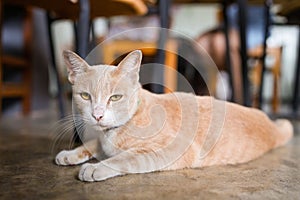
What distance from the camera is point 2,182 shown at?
2.72ft

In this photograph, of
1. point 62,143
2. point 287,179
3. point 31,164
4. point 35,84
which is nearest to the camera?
point 287,179

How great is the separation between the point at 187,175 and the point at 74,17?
2.98 feet

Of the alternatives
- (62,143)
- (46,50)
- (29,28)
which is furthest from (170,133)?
(46,50)

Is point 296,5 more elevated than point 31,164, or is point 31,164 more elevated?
point 296,5

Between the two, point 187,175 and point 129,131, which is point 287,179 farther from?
point 129,131

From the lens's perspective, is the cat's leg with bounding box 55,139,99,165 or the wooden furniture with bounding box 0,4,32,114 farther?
the wooden furniture with bounding box 0,4,32,114

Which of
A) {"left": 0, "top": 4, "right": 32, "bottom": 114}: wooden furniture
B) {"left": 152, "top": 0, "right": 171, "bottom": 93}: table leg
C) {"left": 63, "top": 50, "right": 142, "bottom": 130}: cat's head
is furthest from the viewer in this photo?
{"left": 0, "top": 4, "right": 32, "bottom": 114}: wooden furniture

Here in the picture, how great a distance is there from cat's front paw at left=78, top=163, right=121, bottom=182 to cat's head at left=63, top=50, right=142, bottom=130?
10cm

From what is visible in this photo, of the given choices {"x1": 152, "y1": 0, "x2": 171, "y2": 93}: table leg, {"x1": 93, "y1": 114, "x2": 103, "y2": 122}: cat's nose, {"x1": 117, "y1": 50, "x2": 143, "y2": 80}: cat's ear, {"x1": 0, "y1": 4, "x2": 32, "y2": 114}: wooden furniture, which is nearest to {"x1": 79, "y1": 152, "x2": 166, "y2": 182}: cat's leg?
{"x1": 93, "y1": 114, "x2": 103, "y2": 122}: cat's nose

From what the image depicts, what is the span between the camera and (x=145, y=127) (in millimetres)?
952

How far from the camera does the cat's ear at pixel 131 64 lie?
88cm

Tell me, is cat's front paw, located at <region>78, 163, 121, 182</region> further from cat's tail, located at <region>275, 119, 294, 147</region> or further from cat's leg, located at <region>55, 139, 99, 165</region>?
cat's tail, located at <region>275, 119, 294, 147</region>

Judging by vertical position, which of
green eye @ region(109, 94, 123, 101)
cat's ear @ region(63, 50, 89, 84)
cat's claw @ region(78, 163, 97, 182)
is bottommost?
cat's claw @ region(78, 163, 97, 182)

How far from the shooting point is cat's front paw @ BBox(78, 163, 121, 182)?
2.72 feet
